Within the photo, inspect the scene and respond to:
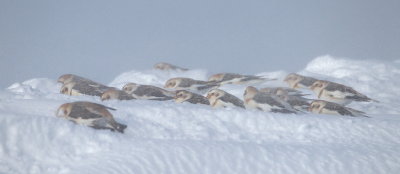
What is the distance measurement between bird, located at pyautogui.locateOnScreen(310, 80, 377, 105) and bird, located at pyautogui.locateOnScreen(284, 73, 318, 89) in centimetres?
48

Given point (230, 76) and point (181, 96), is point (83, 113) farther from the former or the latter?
point (230, 76)

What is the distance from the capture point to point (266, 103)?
17.5 ft

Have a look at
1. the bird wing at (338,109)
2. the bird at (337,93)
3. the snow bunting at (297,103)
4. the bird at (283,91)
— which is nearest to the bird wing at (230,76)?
the bird at (283,91)

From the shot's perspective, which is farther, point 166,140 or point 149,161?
point 166,140

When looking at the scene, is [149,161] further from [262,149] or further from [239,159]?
[262,149]

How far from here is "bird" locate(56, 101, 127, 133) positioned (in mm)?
3766

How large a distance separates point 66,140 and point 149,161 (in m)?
0.75

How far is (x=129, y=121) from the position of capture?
13.5 ft

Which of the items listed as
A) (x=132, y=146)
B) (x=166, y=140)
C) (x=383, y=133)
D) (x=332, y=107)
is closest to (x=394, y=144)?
(x=383, y=133)

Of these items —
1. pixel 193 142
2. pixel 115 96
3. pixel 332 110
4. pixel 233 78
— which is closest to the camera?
pixel 193 142

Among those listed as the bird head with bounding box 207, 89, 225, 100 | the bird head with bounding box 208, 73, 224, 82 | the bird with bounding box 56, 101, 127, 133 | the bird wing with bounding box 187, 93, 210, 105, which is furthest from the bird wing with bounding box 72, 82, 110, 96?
the bird head with bounding box 208, 73, 224, 82

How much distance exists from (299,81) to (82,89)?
3986 millimetres

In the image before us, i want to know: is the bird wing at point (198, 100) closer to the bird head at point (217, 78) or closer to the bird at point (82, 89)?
the bird at point (82, 89)

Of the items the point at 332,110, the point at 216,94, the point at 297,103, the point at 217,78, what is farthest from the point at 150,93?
the point at 217,78
